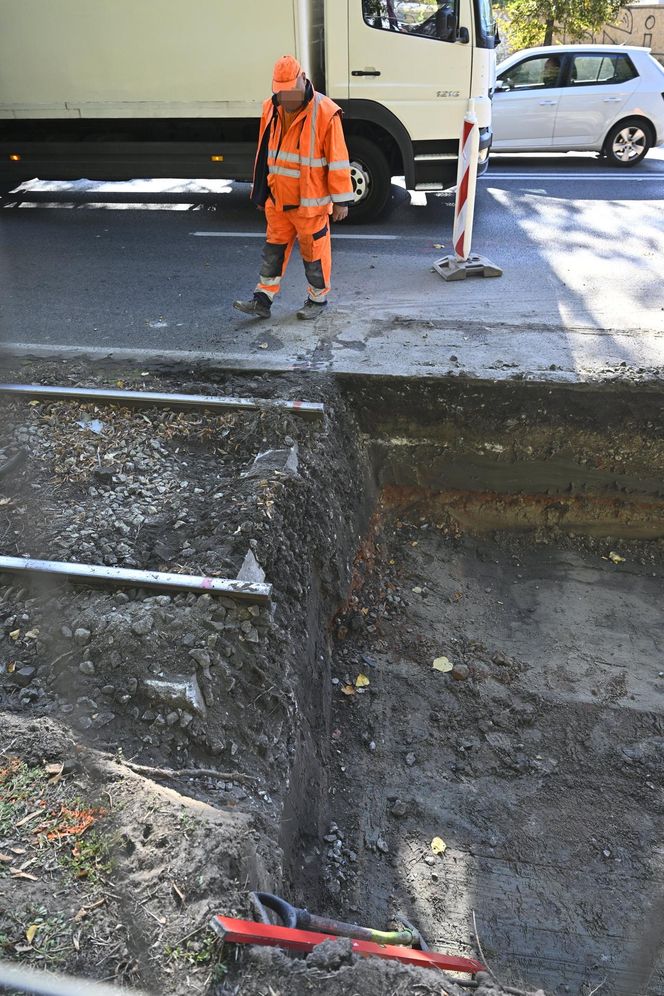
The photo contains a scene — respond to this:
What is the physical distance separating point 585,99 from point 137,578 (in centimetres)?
1188

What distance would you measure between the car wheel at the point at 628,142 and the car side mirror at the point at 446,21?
5131 mm

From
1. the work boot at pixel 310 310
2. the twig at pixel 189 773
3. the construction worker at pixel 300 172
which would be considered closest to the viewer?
the twig at pixel 189 773

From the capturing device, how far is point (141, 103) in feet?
29.0

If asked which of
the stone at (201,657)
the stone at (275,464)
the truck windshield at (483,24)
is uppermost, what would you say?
the truck windshield at (483,24)

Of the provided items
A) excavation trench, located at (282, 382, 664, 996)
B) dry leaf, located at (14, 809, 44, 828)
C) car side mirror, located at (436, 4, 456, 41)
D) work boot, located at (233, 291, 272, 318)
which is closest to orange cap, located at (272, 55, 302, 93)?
work boot, located at (233, 291, 272, 318)

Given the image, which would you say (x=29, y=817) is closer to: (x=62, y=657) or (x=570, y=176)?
(x=62, y=657)

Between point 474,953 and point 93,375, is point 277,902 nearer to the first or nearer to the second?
point 474,953

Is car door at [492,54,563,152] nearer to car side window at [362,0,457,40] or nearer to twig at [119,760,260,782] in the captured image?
car side window at [362,0,457,40]

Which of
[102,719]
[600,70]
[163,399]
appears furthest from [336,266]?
[600,70]

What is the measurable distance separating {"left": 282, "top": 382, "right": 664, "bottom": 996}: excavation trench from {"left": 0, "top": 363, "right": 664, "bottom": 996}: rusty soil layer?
0.02 metres

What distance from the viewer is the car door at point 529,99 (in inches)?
472

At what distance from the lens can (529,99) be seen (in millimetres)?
11992

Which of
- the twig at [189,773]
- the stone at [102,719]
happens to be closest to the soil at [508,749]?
the twig at [189,773]

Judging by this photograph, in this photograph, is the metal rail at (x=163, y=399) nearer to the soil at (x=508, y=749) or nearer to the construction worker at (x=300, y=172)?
the soil at (x=508, y=749)
